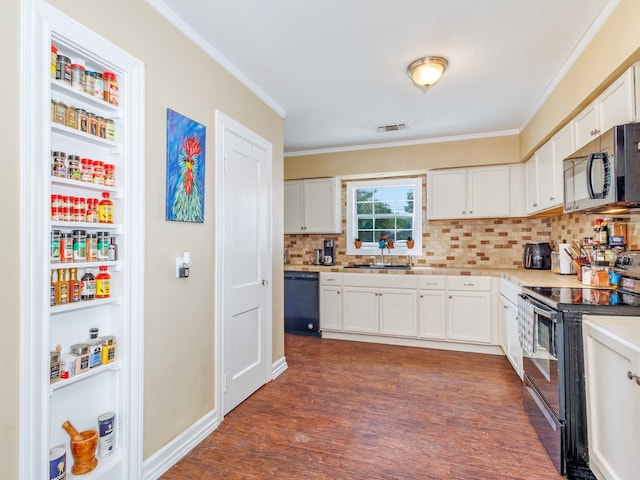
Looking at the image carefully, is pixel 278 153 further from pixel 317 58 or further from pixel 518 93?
pixel 518 93

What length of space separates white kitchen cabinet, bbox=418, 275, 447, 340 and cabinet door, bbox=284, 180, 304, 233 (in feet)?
6.06

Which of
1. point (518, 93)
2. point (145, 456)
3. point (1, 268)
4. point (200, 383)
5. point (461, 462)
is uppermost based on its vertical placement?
point (518, 93)

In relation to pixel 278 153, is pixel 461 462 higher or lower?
lower

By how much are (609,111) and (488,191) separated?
2054mm

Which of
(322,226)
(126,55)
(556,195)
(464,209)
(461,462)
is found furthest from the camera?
(322,226)

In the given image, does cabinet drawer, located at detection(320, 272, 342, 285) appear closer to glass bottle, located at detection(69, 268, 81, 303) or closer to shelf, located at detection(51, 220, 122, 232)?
shelf, located at detection(51, 220, 122, 232)

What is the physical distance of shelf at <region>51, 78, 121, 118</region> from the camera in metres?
1.39

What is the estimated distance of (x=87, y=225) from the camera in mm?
1477

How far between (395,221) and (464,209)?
94cm

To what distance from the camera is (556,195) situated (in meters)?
2.95

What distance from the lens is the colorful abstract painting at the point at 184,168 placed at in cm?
190

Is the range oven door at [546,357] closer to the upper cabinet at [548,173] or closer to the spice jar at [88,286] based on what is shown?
the upper cabinet at [548,173]

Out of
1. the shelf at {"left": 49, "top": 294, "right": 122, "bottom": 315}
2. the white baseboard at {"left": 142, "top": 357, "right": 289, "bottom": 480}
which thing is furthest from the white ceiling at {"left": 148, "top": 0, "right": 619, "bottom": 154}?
the white baseboard at {"left": 142, "top": 357, "right": 289, "bottom": 480}

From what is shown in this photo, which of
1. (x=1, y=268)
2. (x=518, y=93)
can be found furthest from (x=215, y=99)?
(x=518, y=93)
